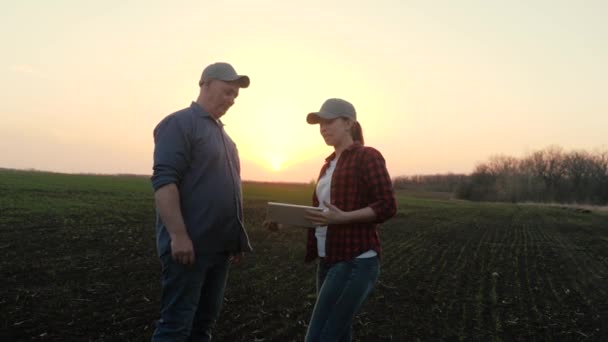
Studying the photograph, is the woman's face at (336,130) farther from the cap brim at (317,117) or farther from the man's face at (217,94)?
the man's face at (217,94)

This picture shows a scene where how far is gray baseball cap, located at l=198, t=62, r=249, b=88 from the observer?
2.84m

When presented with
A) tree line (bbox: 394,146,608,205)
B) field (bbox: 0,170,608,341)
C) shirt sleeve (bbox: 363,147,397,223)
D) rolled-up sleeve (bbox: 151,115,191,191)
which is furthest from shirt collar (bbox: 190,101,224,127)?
tree line (bbox: 394,146,608,205)

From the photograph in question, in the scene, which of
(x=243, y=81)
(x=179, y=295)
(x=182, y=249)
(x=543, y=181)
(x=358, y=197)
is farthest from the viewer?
(x=543, y=181)

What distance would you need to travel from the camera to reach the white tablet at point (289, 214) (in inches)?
108

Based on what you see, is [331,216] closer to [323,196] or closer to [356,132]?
[323,196]

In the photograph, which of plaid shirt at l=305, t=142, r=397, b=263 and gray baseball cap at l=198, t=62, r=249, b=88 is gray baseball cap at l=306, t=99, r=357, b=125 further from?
gray baseball cap at l=198, t=62, r=249, b=88

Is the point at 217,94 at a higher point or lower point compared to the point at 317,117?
higher

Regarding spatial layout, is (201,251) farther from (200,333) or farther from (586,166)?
(586,166)

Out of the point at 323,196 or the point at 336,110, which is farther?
the point at 323,196

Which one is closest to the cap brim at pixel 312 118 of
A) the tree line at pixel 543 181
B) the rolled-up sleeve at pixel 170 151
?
the rolled-up sleeve at pixel 170 151

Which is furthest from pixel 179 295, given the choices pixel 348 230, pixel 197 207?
pixel 348 230

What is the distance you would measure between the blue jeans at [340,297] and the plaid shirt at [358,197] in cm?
7

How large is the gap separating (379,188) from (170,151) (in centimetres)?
119

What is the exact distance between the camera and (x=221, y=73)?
2840 millimetres
